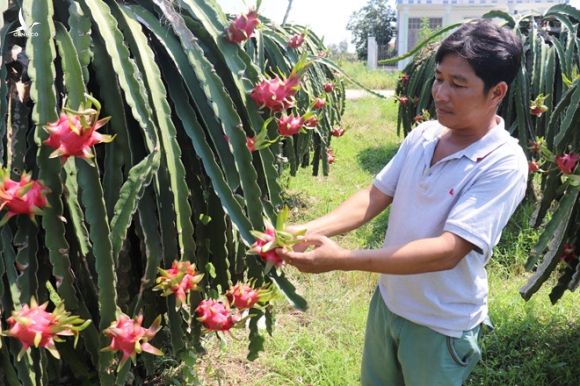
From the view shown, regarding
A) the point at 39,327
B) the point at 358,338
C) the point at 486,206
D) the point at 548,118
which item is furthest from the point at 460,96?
the point at 548,118

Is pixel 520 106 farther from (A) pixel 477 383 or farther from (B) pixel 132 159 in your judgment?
(B) pixel 132 159

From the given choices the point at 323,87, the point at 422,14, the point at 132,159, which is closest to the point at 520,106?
the point at 323,87

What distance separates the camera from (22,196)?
1.01m

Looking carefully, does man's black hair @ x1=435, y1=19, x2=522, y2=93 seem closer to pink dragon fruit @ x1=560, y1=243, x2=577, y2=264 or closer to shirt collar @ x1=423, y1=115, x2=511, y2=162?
shirt collar @ x1=423, y1=115, x2=511, y2=162

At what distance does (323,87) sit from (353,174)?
1.73 metres

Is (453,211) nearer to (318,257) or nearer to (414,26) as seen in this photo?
(318,257)

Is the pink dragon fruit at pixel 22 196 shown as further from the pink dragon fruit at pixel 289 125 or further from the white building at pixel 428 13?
the white building at pixel 428 13

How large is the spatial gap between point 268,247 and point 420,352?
1.78ft

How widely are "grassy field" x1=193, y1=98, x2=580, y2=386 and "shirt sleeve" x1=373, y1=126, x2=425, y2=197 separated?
894 mm

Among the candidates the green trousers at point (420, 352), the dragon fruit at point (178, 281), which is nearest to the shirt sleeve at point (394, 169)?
the green trousers at point (420, 352)

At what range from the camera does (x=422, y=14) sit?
→ 24.8 m

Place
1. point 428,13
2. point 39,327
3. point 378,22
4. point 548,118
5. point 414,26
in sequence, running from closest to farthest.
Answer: point 39,327, point 548,118, point 428,13, point 414,26, point 378,22

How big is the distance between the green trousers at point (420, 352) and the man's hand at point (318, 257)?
35 cm

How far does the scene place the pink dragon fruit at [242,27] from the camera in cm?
139
